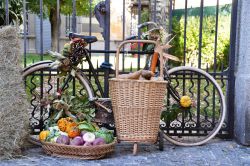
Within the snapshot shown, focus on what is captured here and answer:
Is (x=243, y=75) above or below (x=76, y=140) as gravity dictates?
above

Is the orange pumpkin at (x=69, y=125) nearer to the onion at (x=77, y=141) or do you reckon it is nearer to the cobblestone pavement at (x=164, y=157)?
the onion at (x=77, y=141)

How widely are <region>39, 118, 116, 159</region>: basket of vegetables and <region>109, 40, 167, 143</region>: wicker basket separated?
0.21 metres

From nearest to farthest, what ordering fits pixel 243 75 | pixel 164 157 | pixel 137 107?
pixel 137 107 < pixel 164 157 < pixel 243 75

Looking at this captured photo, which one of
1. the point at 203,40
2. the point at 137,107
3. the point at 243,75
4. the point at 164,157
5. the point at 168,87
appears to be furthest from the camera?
the point at 203,40

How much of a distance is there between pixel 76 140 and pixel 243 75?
2.07 metres

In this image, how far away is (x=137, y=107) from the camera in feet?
14.4

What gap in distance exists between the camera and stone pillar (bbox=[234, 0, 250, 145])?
4.92m

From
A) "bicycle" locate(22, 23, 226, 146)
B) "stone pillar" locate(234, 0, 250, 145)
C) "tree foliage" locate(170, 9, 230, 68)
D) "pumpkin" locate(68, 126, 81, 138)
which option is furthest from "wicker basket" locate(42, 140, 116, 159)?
"tree foliage" locate(170, 9, 230, 68)

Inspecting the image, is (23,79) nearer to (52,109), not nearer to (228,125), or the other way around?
(52,109)

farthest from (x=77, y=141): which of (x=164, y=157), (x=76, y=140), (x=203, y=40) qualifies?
(x=203, y=40)

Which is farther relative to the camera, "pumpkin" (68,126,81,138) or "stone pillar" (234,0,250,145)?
"stone pillar" (234,0,250,145)

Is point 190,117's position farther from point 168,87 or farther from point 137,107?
point 137,107

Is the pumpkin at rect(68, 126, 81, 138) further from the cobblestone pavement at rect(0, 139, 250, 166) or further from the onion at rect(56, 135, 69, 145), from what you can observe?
the cobblestone pavement at rect(0, 139, 250, 166)

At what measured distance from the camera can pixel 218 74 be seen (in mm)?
5195
